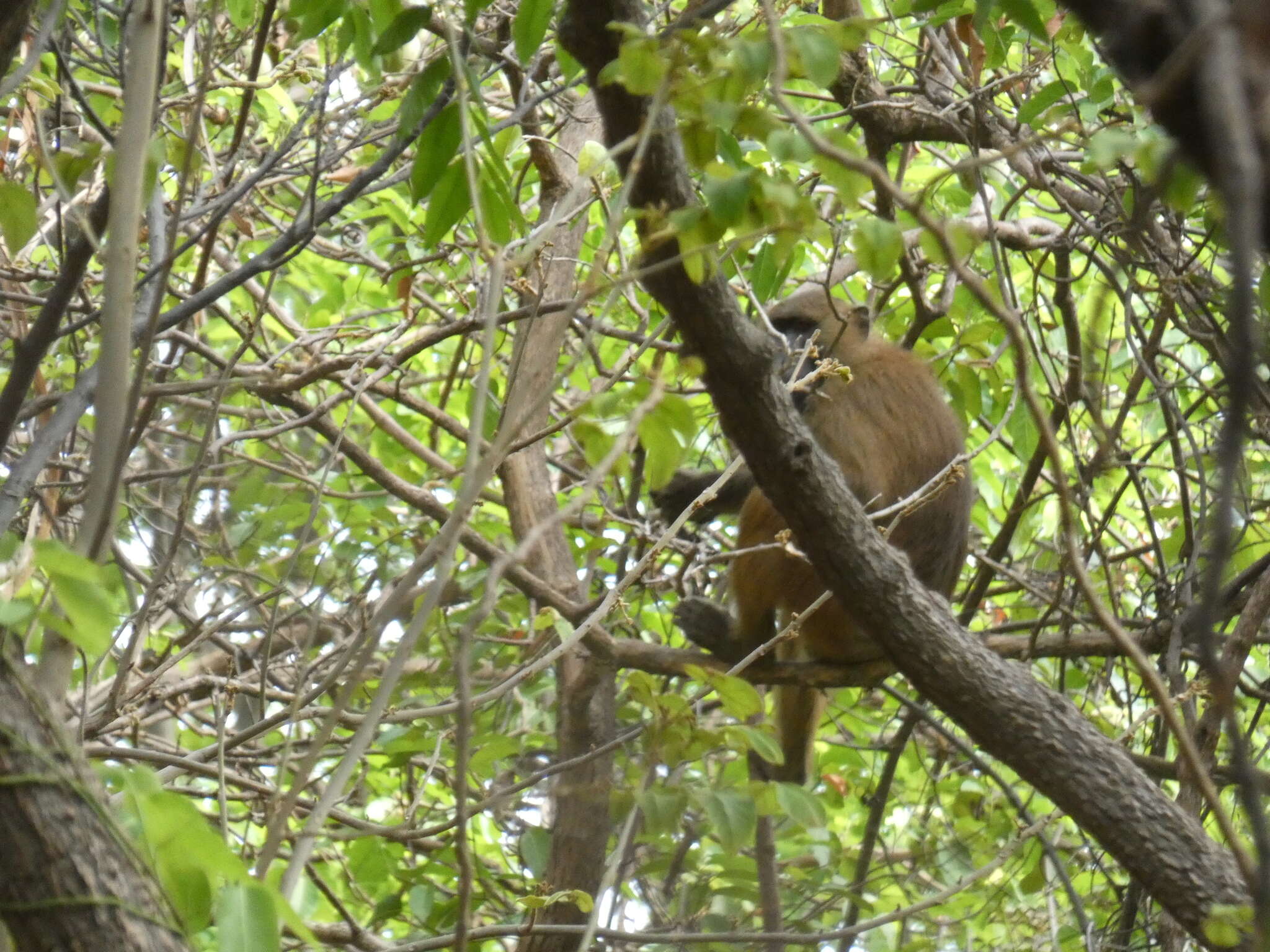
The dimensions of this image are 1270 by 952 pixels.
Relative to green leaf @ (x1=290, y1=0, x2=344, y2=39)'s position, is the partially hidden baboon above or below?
above

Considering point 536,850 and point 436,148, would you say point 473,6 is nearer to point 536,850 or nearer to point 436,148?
point 436,148

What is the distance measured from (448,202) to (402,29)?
0.28 meters

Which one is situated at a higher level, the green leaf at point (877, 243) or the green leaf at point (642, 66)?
the green leaf at point (642, 66)

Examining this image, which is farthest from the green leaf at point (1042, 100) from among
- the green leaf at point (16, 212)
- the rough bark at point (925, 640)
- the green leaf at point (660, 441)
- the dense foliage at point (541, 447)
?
Answer: the green leaf at point (16, 212)

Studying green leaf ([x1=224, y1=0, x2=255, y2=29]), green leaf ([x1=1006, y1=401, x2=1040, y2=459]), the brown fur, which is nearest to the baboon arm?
the brown fur

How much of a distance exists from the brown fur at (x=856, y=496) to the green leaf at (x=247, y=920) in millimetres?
2827

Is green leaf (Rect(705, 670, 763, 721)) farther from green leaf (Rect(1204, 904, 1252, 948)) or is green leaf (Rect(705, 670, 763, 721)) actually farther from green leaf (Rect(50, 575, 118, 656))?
green leaf (Rect(50, 575, 118, 656))

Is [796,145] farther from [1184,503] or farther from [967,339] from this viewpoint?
[1184,503]

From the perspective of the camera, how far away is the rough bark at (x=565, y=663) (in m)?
3.35

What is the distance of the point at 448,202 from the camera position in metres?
2.14

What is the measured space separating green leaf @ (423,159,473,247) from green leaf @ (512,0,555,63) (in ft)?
0.71

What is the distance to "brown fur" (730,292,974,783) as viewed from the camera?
4.26 meters

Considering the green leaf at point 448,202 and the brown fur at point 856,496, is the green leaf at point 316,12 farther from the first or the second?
the brown fur at point 856,496

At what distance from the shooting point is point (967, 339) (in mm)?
3246
